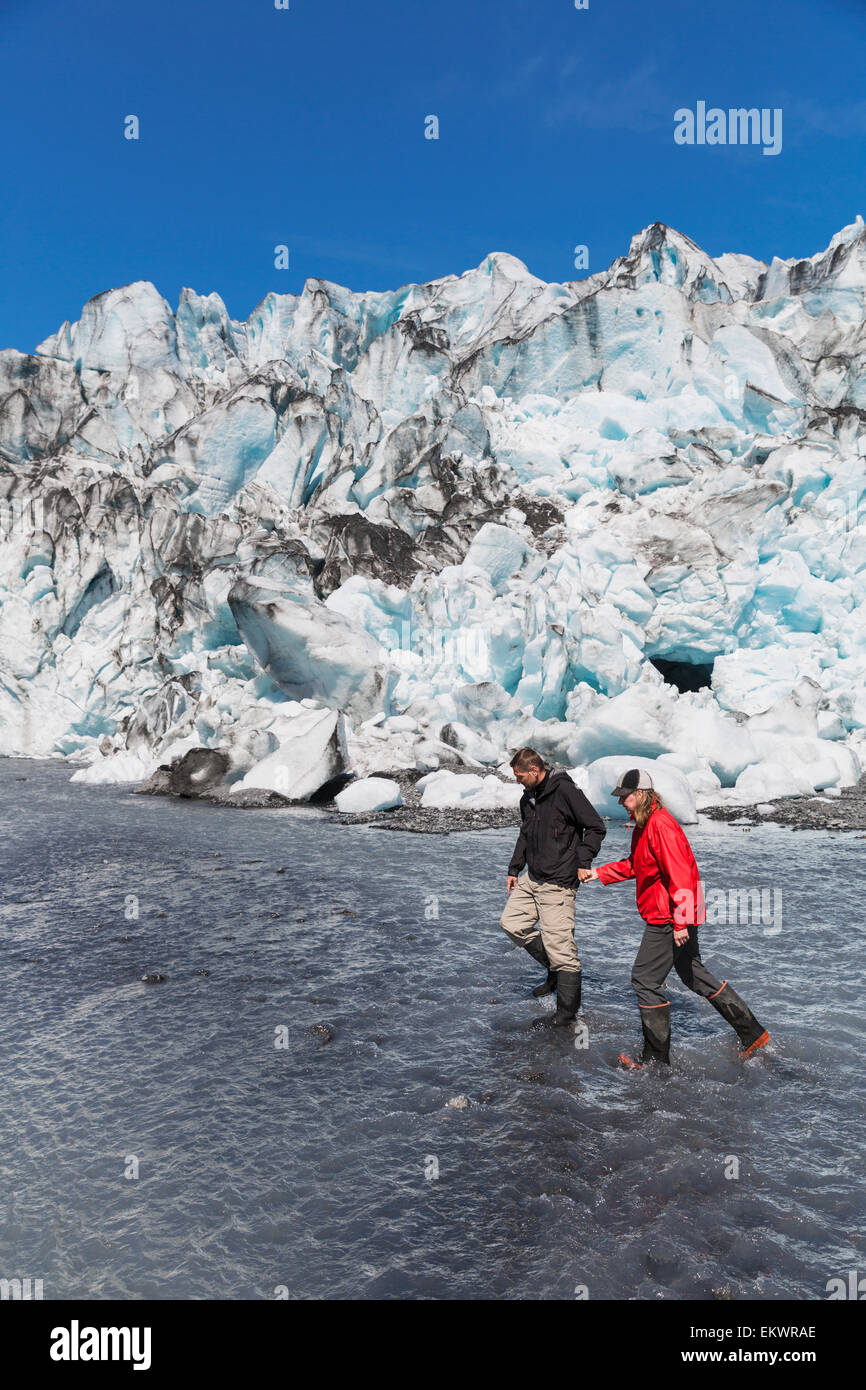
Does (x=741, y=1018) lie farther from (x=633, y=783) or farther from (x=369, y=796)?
(x=369, y=796)

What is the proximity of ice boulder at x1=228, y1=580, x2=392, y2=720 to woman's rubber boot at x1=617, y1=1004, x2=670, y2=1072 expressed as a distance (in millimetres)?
21521

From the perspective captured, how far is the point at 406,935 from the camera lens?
830cm

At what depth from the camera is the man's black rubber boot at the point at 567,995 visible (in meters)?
5.56

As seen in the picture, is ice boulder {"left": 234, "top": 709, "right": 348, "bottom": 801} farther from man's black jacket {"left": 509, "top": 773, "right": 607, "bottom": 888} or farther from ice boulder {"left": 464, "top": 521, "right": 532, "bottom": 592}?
man's black jacket {"left": 509, "top": 773, "right": 607, "bottom": 888}

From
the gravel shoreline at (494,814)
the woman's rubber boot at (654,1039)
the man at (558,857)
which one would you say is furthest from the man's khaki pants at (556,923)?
the gravel shoreline at (494,814)

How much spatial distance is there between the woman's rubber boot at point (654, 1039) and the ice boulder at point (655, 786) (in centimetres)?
974

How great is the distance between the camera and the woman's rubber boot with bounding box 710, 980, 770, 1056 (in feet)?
16.4

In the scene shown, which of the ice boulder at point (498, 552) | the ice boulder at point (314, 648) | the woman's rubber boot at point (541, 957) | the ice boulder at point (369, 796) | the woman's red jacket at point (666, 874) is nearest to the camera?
the woman's red jacket at point (666, 874)

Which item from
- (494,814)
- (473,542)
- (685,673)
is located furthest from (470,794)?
(685,673)

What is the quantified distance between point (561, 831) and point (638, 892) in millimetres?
709

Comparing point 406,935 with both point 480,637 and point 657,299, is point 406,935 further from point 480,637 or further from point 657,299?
point 657,299

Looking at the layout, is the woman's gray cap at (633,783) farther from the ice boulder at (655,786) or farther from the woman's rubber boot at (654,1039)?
the ice boulder at (655,786)

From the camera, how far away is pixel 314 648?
2578cm
